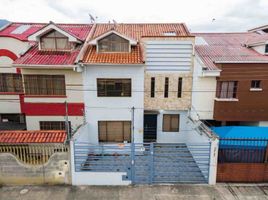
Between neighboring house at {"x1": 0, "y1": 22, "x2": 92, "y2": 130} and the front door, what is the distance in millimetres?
4652

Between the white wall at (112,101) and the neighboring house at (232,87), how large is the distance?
3798 mm

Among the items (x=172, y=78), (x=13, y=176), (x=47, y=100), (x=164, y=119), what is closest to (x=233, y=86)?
(x=172, y=78)

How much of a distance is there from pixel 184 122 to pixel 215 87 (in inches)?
127

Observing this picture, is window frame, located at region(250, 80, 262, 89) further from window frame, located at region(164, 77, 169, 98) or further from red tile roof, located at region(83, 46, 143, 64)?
red tile roof, located at region(83, 46, 143, 64)

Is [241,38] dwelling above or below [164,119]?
above

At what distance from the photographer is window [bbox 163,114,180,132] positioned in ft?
47.8

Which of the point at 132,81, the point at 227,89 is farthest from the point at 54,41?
the point at 227,89

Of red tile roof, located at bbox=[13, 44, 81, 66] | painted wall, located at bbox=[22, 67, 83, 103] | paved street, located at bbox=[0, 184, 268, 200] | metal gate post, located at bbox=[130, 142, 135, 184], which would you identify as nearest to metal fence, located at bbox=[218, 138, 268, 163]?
paved street, located at bbox=[0, 184, 268, 200]

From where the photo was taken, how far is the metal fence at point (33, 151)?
9.73m

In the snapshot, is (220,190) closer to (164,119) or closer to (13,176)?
(164,119)

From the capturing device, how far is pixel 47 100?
13156 mm

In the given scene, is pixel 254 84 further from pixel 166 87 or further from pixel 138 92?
pixel 138 92

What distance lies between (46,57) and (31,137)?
5.60 metres

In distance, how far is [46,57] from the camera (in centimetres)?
1316
